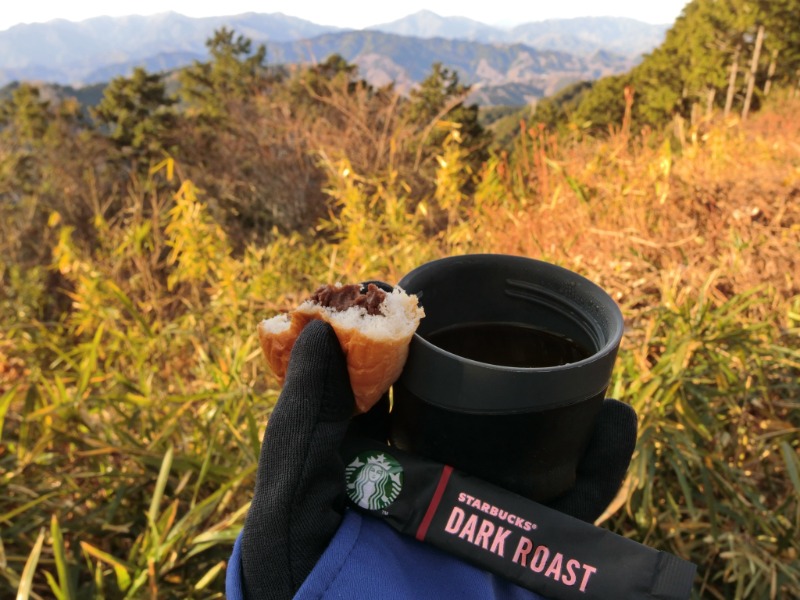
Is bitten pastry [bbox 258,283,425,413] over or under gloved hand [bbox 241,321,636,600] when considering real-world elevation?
over

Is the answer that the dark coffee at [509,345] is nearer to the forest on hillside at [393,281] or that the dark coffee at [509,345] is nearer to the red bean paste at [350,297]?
the red bean paste at [350,297]

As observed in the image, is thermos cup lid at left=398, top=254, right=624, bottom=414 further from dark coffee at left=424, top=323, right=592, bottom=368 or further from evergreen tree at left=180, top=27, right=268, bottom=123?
evergreen tree at left=180, top=27, right=268, bottom=123

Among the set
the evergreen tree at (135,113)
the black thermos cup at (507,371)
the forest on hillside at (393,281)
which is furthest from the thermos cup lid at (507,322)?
the evergreen tree at (135,113)

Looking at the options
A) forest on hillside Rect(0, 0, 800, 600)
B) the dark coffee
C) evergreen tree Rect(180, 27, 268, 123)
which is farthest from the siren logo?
evergreen tree Rect(180, 27, 268, 123)

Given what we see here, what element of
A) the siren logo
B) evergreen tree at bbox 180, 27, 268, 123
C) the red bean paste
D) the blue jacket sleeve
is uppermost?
evergreen tree at bbox 180, 27, 268, 123

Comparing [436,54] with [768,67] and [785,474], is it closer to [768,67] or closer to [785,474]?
[768,67]

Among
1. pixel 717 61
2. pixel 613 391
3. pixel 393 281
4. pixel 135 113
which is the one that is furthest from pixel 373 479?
pixel 717 61
